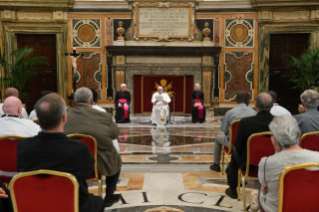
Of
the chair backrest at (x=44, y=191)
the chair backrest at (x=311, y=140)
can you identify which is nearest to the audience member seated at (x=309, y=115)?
the chair backrest at (x=311, y=140)

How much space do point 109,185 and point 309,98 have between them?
219cm

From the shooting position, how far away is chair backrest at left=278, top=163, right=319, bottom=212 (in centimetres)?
179

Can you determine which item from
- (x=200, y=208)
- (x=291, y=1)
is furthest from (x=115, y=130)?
(x=291, y=1)

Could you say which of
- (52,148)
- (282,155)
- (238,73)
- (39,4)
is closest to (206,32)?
(238,73)

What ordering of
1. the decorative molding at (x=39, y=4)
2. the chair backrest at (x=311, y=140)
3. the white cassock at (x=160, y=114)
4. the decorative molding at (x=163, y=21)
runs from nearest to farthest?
the chair backrest at (x=311, y=140), the white cassock at (x=160, y=114), the decorative molding at (x=39, y=4), the decorative molding at (x=163, y=21)

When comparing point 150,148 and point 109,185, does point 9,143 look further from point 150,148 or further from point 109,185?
point 150,148

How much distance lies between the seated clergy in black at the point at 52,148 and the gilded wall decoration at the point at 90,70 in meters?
9.99

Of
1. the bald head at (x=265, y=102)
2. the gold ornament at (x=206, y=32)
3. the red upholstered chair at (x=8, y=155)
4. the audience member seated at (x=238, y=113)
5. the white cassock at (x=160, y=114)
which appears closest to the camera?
the red upholstered chair at (x=8, y=155)

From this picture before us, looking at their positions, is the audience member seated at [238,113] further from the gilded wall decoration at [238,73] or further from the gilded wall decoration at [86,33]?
the gilded wall decoration at [86,33]

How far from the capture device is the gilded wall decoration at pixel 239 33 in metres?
11.5

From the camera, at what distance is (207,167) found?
4.76 m

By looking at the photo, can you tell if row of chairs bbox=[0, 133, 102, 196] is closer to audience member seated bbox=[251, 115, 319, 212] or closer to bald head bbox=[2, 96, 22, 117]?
bald head bbox=[2, 96, 22, 117]

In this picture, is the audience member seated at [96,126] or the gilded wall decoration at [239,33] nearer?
the audience member seated at [96,126]

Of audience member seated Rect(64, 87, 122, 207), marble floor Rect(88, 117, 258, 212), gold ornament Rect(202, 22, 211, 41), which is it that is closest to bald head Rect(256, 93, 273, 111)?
marble floor Rect(88, 117, 258, 212)
